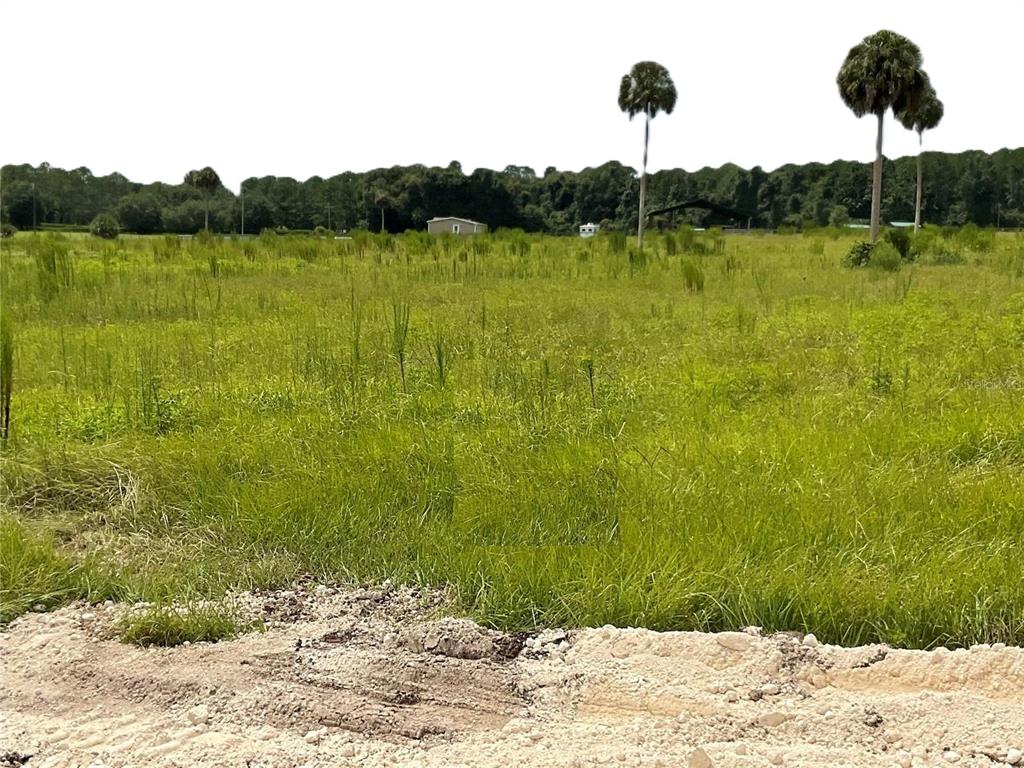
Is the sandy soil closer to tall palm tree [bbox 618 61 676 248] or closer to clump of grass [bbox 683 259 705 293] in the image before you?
clump of grass [bbox 683 259 705 293]

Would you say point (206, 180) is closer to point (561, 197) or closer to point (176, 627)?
point (561, 197)

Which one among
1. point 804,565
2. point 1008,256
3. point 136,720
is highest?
point 1008,256

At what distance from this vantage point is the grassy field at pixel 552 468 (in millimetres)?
3016

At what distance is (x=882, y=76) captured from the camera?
21328 millimetres

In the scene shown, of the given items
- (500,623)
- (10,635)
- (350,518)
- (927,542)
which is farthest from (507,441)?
(10,635)

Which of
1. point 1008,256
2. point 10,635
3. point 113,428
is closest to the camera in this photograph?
point 10,635

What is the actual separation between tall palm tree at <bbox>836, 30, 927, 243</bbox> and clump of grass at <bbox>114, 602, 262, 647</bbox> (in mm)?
21965

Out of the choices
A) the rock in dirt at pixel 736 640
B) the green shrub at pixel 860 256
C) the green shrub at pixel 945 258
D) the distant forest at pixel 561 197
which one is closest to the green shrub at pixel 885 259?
the green shrub at pixel 860 256

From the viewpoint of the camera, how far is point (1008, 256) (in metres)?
18.2

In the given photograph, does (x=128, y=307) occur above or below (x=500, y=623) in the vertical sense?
above

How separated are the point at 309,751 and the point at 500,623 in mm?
866

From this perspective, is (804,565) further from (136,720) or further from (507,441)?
(136,720)

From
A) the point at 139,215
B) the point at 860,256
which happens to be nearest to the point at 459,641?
the point at 860,256

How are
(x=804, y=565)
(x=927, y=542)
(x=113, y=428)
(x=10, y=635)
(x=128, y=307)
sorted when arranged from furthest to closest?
1. (x=128, y=307)
2. (x=113, y=428)
3. (x=927, y=542)
4. (x=804, y=565)
5. (x=10, y=635)
